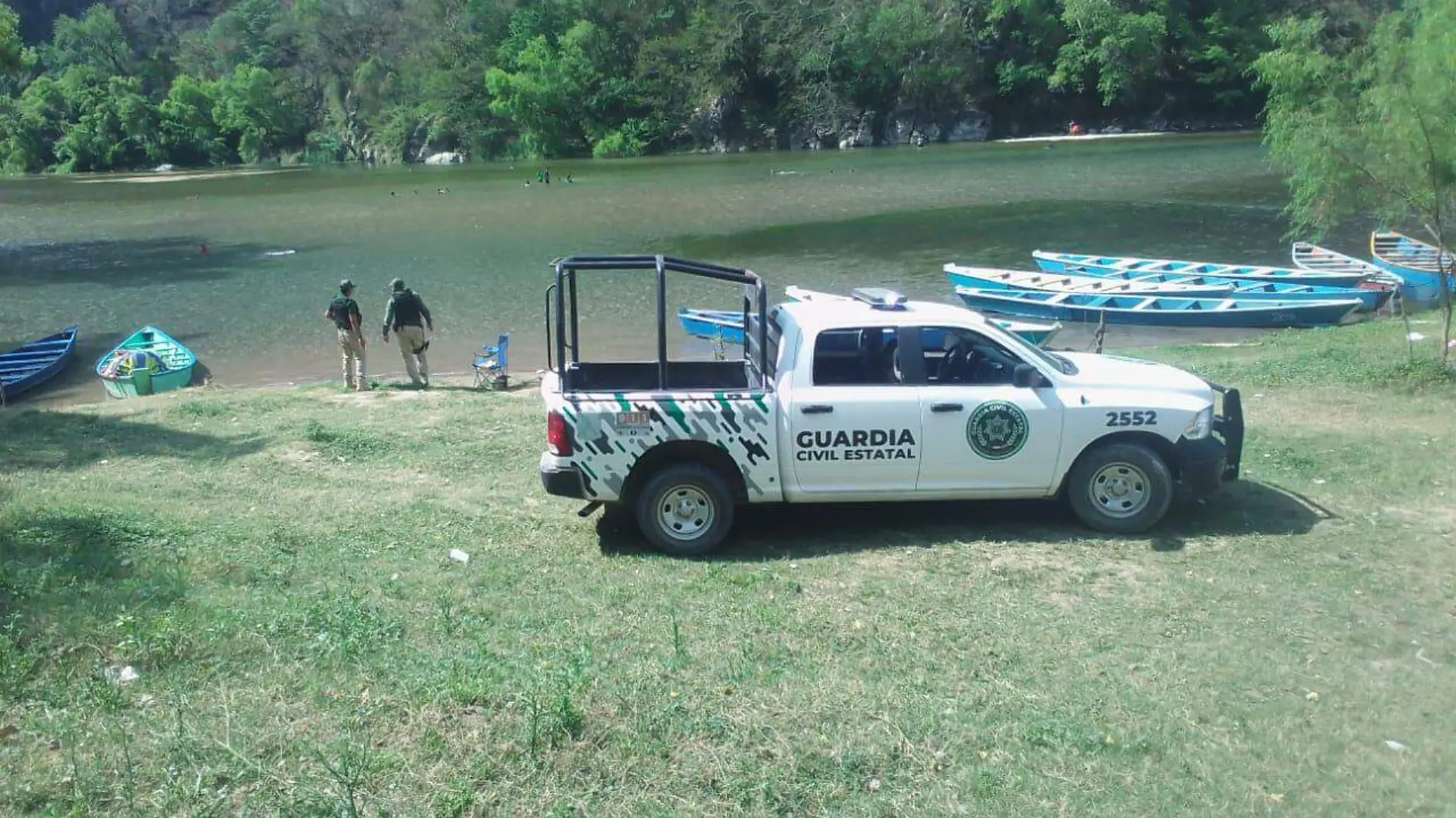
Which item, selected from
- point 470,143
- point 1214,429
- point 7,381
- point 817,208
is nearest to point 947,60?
point 470,143

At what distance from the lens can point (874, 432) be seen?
867 centimetres

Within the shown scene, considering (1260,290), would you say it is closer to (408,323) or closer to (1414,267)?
(1414,267)

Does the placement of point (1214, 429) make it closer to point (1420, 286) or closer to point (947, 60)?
point (1420, 286)

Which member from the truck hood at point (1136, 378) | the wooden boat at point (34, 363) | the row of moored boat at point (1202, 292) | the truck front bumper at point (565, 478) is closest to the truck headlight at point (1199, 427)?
the truck hood at point (1136, 378)

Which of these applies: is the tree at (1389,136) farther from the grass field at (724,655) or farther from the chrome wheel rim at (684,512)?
the chrome wheel rim at (684,512)

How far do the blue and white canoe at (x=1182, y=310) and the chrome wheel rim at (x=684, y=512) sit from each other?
53.7 ft

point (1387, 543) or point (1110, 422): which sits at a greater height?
point (1110, 422)

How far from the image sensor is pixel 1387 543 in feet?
28.0

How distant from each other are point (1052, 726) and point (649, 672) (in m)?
2.01

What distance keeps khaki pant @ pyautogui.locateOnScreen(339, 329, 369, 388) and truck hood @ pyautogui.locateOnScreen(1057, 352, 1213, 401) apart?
1206 centimetres

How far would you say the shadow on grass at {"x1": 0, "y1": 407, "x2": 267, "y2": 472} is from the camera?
11.7 meters

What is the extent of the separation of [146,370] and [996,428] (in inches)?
671

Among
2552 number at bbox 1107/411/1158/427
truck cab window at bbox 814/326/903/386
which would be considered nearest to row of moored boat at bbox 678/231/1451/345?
truck cab window at bbox 814/326/903/386

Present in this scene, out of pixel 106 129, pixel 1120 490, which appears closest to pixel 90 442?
pixel 1120 490
